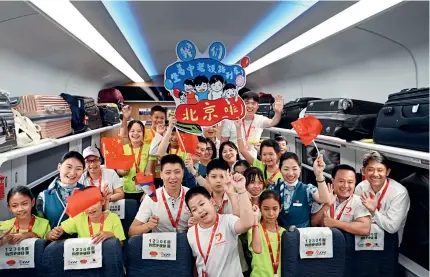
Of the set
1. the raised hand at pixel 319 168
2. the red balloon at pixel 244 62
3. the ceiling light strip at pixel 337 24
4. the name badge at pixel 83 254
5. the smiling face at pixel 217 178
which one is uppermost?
the ceiling light strip at pixel 337 24

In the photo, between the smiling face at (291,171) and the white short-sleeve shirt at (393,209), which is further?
the smiling face at (291,171)

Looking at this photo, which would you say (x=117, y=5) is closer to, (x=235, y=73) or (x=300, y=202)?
(x=235, y=73)

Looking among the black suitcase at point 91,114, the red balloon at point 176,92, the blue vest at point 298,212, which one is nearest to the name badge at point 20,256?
the red balloon at point 176,92

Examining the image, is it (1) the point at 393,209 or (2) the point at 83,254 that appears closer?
(2) the point at 83,254

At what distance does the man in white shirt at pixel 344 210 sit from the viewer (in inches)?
100

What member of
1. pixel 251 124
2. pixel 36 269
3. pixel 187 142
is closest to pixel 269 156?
pixel 187 142

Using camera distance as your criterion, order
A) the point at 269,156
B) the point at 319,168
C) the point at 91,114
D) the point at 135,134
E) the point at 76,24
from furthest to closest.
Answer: the point at 91,114 < the point at 135,134 < the point at 76,24 < the point at 269,156 < the point at 319,168

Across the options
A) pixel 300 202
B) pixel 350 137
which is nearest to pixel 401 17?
pixel 350 137

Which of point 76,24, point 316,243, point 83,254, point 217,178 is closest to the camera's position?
point 83,254

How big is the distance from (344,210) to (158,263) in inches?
57.0

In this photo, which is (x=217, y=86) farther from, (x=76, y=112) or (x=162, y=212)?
(x=76, y=112)

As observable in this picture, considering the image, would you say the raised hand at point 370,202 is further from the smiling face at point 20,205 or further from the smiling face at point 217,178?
the smiling face at point 20,205

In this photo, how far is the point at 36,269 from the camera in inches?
90.4

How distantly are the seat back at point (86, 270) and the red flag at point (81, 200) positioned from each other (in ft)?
0.68
